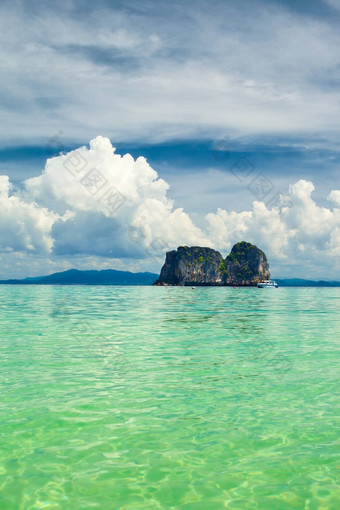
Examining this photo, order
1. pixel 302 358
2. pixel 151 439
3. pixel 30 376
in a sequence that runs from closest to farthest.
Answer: pixel 151 439, pixel 30 376, pixel 302 358

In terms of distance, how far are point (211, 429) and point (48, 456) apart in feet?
13.0

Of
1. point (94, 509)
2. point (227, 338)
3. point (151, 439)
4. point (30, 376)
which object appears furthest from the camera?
point (227, 338)

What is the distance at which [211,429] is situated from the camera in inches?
431

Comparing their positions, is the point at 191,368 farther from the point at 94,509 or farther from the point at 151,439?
the point at 94,509

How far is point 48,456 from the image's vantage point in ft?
30.9

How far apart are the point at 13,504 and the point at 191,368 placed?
37.0ft

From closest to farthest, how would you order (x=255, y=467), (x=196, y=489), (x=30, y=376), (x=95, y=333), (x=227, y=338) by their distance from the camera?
1. (x=196, y=489)
2. (x=255, y=467)
3. (x=30, y=376)
4. (x=227, y=338)
5. (x=95, y=333)

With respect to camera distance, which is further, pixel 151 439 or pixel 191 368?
pixel 191 368

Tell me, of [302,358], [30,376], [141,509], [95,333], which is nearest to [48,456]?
[141,509]

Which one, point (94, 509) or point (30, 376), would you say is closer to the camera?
point (94, 509)

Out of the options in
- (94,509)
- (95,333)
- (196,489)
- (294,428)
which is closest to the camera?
(94,509)

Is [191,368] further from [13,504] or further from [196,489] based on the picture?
A: [13,504]

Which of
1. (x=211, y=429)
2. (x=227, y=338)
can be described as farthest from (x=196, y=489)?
(x=227, y=338)

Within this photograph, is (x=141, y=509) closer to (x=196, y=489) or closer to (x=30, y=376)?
(x=196, y=489)
